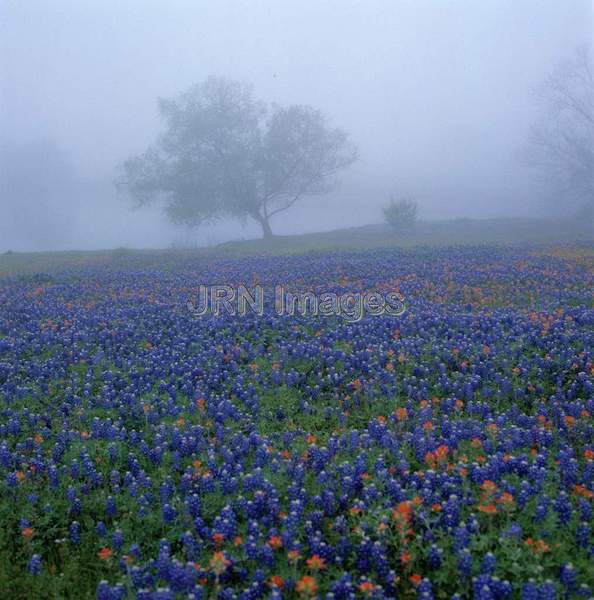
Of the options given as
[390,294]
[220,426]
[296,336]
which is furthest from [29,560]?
[390,294]

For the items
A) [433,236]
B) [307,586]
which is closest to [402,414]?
[307,586]

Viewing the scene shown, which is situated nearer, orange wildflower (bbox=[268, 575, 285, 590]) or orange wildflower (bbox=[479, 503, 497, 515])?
orange wildflower (bbox=[268, 575, 285, 590])

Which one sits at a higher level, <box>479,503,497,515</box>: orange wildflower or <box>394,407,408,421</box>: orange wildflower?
<box>394,407,408,421</box>: orange wildflower

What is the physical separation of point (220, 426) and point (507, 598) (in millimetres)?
3458

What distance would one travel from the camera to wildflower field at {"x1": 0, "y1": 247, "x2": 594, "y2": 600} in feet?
13.1

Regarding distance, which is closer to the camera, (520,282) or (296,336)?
(296,336)

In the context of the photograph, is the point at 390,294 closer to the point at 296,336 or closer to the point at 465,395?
the point at 296,336

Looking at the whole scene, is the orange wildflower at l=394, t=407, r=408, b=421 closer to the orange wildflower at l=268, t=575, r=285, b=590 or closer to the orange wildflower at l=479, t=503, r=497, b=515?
the orange wildflower at l=479, t=503, r=497, b=515

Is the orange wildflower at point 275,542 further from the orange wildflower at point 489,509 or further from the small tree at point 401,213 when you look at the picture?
the small tree at point 401,213

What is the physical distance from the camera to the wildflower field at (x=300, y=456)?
398cm

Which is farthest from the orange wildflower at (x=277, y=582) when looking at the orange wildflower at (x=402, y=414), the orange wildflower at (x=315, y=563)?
the orange wildflower at (x=402, y=414)

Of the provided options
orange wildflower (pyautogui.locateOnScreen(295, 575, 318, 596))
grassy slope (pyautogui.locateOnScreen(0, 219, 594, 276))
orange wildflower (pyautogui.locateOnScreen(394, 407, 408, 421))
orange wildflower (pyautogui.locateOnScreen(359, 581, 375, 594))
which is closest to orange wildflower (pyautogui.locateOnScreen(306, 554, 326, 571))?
orange wildflower (pyautogui.locateOnScreen(295, 575, 318, 596))

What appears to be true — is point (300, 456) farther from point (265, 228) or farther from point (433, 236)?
point (265, 228)

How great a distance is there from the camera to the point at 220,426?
20.2ft
